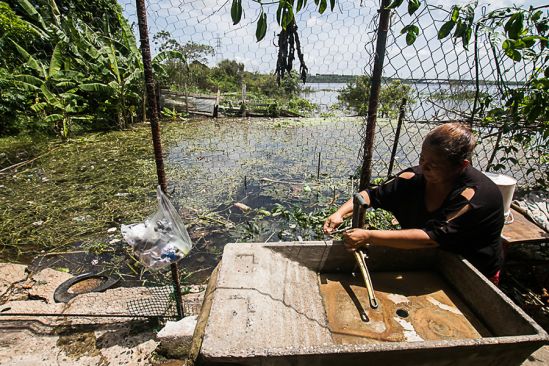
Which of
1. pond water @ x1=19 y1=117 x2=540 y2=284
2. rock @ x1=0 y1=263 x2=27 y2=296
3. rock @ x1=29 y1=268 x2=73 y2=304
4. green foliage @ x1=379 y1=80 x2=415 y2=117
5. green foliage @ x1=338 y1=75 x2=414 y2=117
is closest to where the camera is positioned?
green foliage @ x1=338 y1=75 x2=414 y2=117

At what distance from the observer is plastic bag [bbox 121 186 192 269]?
1.69 meters

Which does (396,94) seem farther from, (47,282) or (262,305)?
(47,282)

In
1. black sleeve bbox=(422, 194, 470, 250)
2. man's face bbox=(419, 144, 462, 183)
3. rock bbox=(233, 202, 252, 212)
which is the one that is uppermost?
man's face bbox=(419, 144, 462, 183)

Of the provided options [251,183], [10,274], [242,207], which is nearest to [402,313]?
[242,207]

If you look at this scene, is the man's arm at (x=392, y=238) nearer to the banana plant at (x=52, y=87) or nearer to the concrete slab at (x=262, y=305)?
the concrete slab at (x=262, y=305)

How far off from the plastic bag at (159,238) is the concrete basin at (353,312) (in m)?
0.48

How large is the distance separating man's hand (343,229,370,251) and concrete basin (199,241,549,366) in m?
0.11

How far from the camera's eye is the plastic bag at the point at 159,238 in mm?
1687

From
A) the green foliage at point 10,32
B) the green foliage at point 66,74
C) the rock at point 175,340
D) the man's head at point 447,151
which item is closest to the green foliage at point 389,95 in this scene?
the man's head at point 447,151

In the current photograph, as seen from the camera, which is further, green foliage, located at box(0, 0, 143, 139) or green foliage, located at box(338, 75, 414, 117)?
green foliage, located at box(0, 0, 143, 139)

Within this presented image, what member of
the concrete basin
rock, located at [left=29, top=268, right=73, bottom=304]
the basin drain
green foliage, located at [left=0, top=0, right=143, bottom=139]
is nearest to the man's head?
the concrete basin

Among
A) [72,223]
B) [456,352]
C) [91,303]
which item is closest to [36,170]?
[72,223]

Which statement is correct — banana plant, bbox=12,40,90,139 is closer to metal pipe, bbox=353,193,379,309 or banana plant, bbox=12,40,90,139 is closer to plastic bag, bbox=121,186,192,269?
plastic bag, bbox=121,186,192,269

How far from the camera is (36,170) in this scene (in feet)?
17.8
